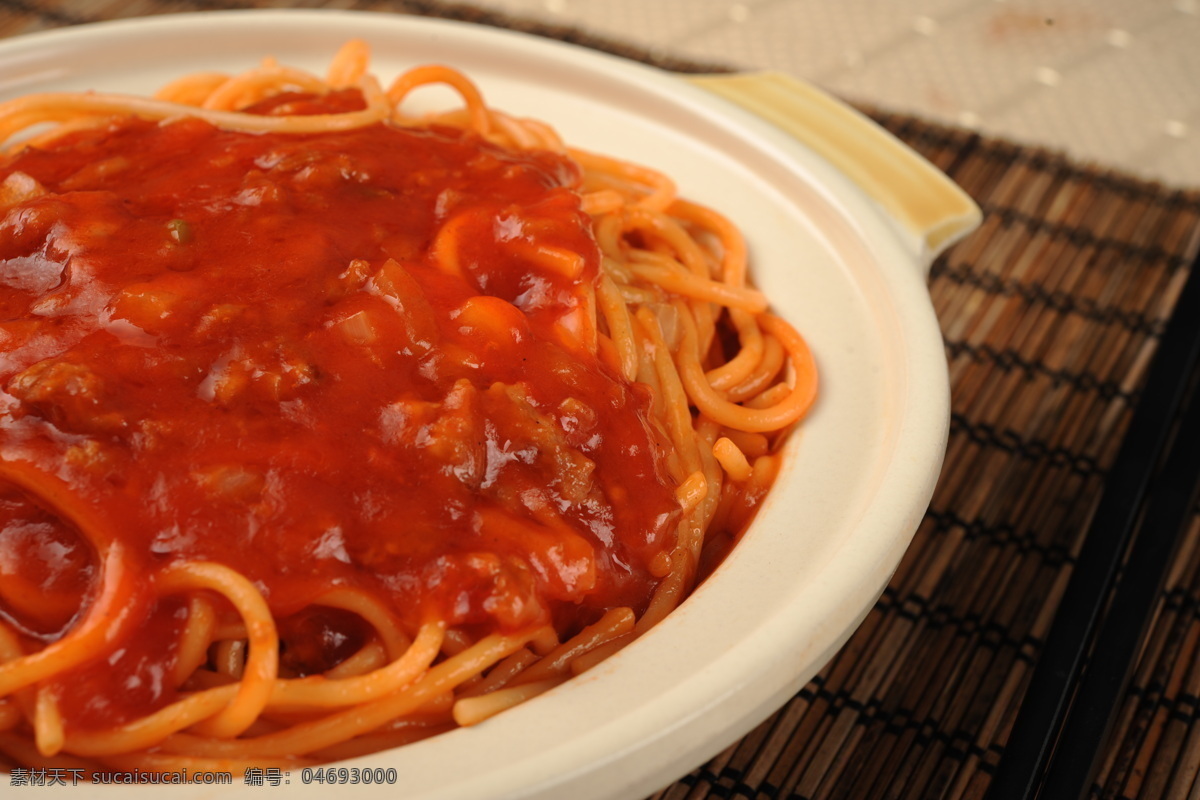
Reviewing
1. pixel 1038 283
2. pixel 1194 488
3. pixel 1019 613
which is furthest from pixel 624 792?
pixel 1038 283

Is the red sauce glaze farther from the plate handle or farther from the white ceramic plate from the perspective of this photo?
Result: the plate handle

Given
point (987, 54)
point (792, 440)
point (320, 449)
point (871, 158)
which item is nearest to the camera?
point (320, 449)

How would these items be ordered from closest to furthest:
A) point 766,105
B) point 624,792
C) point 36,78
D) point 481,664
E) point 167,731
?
point 624,792, point 167,731, point 481,664, point 36,78, point 766,105

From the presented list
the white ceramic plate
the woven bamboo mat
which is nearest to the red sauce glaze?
the white ceramic plate

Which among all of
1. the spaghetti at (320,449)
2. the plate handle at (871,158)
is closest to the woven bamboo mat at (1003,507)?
the spaghetti at (320,449)

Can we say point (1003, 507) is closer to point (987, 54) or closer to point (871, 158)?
point (871, 158)

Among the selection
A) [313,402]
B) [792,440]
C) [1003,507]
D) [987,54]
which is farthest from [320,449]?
[987,54]

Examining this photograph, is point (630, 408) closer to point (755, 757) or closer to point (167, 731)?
point (755, 757)
